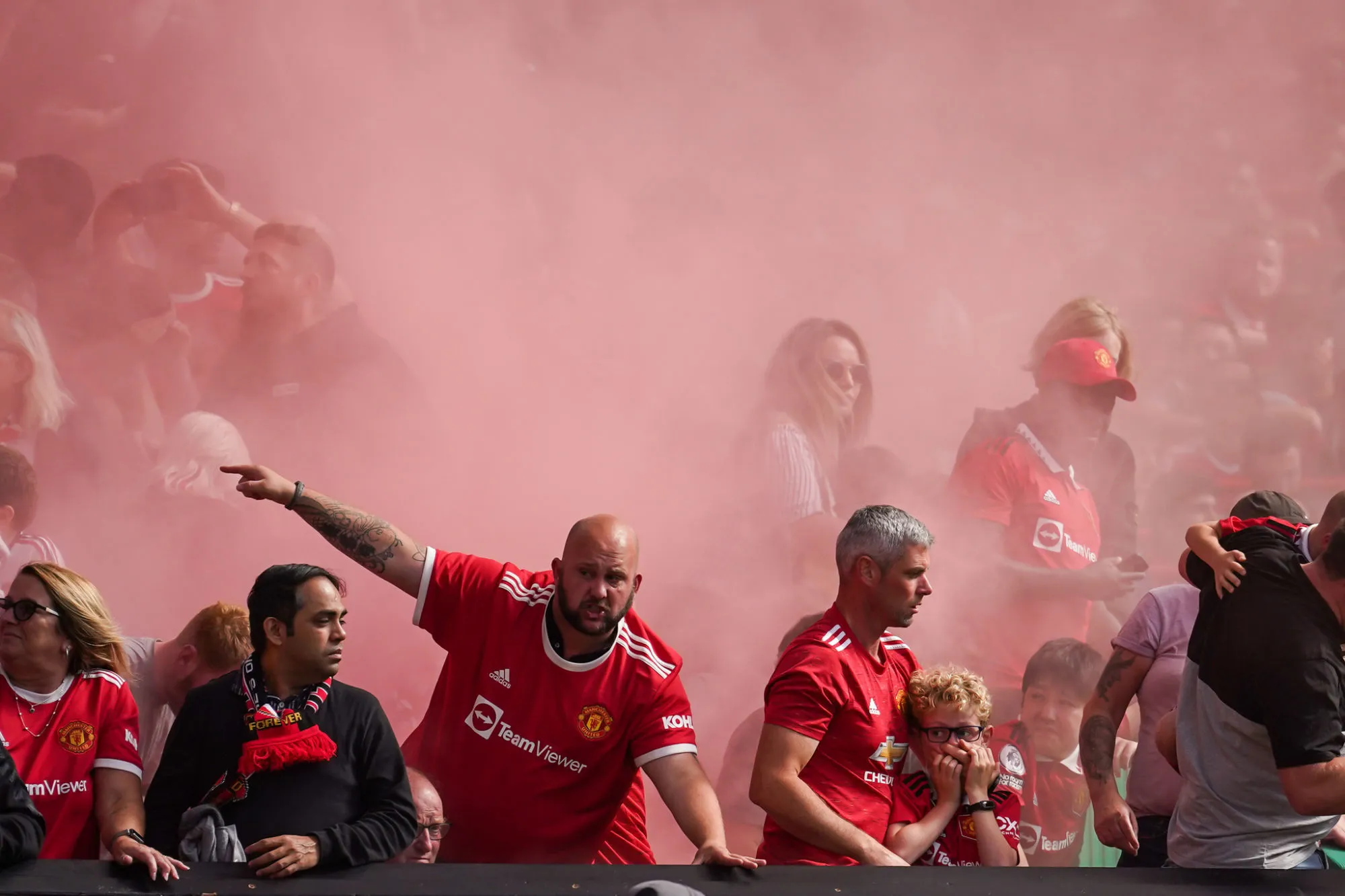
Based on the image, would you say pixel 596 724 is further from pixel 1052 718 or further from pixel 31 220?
pixel 31 220

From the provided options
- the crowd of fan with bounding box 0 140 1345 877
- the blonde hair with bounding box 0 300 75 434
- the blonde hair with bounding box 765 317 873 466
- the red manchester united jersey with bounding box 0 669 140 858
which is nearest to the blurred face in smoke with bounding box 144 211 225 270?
the crowd of fan with bounding box 0 140 1345 877

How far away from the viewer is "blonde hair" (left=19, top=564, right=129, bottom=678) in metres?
2.30

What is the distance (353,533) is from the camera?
2590mm

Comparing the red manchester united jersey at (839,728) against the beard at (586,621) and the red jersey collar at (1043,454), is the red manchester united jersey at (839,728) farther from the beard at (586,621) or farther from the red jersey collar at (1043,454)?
the red jersey collar at (1043,454)

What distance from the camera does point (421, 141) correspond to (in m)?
4.82

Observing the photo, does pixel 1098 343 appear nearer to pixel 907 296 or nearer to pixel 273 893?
pixel 907 296

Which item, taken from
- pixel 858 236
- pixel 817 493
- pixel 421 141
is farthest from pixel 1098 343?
pixel 421 141

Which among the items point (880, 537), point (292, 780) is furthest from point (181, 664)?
point (880, 537)

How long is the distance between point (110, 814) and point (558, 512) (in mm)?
2570

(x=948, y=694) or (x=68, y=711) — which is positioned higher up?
(x=948, y=694)

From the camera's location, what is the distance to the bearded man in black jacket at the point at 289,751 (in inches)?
79.1

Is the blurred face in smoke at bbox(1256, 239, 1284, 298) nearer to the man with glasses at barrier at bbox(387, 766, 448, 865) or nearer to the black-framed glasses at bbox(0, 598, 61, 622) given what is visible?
the man with glasses at barrier at bbox(387, 766, 448, 865)

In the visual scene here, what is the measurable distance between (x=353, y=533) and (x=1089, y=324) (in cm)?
366

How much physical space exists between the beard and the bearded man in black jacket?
1.41 feet
